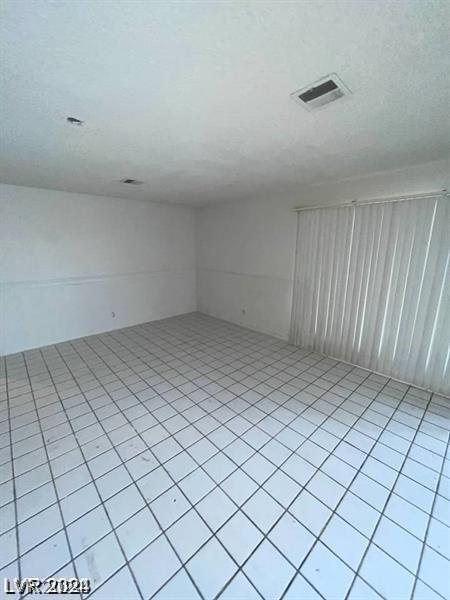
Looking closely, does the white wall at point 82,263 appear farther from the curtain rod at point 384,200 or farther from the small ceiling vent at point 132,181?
the curtain rod at point 384,200

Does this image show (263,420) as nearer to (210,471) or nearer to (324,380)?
(210,471)

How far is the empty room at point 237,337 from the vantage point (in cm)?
104

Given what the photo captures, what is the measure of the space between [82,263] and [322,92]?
3.85 m

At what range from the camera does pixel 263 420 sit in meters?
2.17

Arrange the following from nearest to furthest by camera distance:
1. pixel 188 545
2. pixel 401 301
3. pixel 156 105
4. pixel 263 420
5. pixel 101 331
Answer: pixel 188 545 → pixel 156 105 → pixel 263 420 → pixel 401 301 → pixel 101 331

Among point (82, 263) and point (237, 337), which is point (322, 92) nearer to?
point (237, 337)

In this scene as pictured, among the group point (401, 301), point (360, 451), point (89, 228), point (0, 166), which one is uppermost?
point (0, 166)

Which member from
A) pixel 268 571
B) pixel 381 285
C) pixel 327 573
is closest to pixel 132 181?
pixel 381 285

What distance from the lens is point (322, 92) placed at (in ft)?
4.23

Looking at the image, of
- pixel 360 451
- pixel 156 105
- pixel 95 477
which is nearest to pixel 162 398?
pixel 95 477

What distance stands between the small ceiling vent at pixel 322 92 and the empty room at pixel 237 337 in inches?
0.4

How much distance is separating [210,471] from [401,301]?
8.23 ft

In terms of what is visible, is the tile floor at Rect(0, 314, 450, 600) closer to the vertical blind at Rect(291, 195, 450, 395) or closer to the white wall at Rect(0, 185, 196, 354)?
the vertical blind at Rect(291, 195, 450, 395)

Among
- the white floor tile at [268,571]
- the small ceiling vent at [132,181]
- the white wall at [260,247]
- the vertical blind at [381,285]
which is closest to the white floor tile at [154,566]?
the white floor tile at [268,571]
